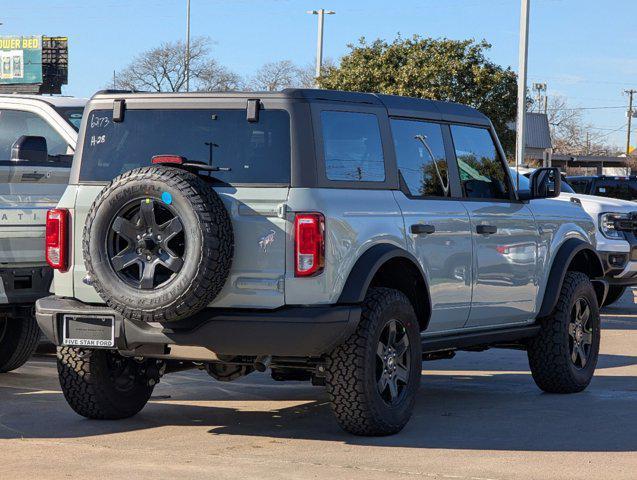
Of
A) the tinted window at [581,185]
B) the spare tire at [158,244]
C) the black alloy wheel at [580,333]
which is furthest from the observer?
the tinted window at [581,185]

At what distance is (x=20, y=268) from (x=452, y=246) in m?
3.08

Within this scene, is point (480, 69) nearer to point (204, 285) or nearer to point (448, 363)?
point (448, 363)

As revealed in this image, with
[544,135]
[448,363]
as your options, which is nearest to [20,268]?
[448,363]

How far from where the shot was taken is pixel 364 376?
7340 mm

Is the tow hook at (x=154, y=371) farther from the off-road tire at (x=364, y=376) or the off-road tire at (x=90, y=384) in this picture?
the off-road tire at (x=364, y=376)

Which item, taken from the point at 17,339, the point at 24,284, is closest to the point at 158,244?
the point at 24,284

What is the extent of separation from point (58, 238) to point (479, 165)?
3036mm

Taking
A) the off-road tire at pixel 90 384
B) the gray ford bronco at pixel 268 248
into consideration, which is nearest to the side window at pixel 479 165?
the gray ford bronco at pixel 268 248

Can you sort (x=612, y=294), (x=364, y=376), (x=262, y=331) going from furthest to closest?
1. (x=612, y=294)
2. (x=364, y=376)
3. (x=262, y=331)

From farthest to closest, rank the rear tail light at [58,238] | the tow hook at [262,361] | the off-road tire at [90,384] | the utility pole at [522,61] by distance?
the utility pole at [522,61], the off-road tire at [90,384], the rear tail light at [58,238], the tow hook at [262,361]

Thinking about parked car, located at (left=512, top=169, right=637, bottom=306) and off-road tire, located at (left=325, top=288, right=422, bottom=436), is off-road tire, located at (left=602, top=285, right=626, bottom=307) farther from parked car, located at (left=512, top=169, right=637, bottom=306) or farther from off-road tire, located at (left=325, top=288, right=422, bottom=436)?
off-road tire, located at (left=325, top=288, right=422, bottom=436)

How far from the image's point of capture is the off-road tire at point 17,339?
10.3 m

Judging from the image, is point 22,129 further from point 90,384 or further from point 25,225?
point 90,384

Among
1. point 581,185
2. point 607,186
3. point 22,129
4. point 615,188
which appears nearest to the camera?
point 22,129
